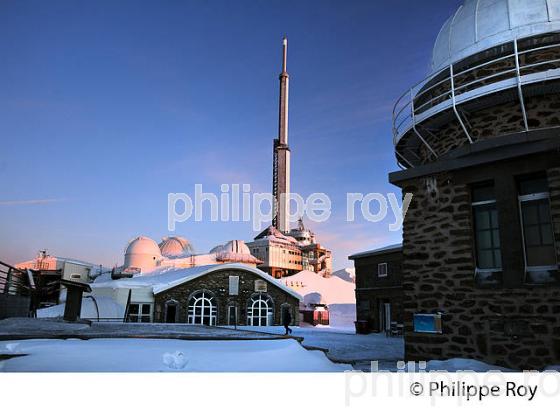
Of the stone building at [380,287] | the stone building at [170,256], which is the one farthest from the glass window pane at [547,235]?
the stone building at [170,256]

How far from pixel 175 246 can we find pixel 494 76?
58452 mm

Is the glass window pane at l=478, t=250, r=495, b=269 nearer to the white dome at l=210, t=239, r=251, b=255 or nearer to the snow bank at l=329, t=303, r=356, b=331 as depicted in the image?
the snow bank at l=329, t=303, r=356, b=331

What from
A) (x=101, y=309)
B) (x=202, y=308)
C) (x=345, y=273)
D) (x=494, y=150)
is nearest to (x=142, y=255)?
(x=202, y=308)

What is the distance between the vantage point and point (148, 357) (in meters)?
4.88

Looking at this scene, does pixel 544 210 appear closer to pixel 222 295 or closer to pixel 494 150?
pixel 494 150

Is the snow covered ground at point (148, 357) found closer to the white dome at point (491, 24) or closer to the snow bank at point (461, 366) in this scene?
the snow bank at point (461, 366)

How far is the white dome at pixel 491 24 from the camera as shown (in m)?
8.93

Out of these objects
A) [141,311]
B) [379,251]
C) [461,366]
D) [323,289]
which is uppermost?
[379,251]

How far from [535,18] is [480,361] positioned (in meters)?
6.83

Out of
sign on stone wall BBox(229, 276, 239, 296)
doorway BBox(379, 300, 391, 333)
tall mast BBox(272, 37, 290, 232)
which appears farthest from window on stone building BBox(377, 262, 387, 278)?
tall mast BBox(272, 37, 290, 232)
